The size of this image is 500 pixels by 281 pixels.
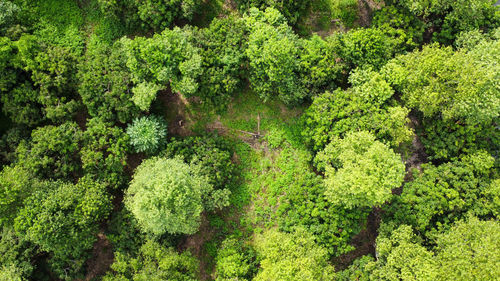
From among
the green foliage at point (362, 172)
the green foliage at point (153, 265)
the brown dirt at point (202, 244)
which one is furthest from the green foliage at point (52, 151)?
the green foliage at point (362, 172)

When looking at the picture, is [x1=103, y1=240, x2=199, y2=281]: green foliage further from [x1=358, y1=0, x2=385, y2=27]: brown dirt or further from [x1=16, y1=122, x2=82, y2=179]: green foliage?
[x1=358, y1=0, x2=385, y2=27]: brown dirt

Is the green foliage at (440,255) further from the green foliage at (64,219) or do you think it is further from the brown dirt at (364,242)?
the green foliage at (64,219)

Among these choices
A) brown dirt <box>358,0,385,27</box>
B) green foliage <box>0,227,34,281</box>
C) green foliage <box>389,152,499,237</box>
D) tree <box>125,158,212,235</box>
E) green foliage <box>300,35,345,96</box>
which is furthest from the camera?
brown dirt <box>358,0,385,27</box>

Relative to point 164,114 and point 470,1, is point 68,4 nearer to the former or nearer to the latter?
point 164,114

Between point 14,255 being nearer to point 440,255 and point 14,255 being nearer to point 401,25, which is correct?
point 440,255

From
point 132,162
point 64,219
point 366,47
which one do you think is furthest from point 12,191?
point 366,47

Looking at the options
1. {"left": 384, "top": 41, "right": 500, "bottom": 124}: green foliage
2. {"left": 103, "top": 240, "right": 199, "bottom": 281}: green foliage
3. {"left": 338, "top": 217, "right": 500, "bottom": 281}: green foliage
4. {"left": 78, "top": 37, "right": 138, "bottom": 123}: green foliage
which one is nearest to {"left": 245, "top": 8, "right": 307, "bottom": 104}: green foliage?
{"left": 384, "top": 41, "right": 500, "bottom": 124}: green foliage

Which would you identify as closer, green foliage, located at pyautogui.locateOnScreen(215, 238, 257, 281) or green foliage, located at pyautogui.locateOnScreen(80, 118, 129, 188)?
green foliage, located at pyautogui.locateOnScreen(215, 238, 257, 281)

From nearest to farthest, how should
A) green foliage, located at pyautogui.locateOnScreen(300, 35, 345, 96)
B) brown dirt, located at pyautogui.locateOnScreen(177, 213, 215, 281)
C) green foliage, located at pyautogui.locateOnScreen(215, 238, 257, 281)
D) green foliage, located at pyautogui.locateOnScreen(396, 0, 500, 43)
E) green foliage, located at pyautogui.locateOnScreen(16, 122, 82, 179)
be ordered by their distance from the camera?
green foliage, located at pyautogui.locateOnScreen(215, 238, 257, 281) → green foliage, located at pyautogui.locateOnScreen(16, 122, 82, 179) → green foliage, located at pyautogui.locateOnScreen(396, 0, 500, 43) → green foliage, located at pyautogui.locateOnScreen(300, 35, 345, 96) → brown dirt, located at pyautogui.locateOnScreen(177, 213, 215, 281)
